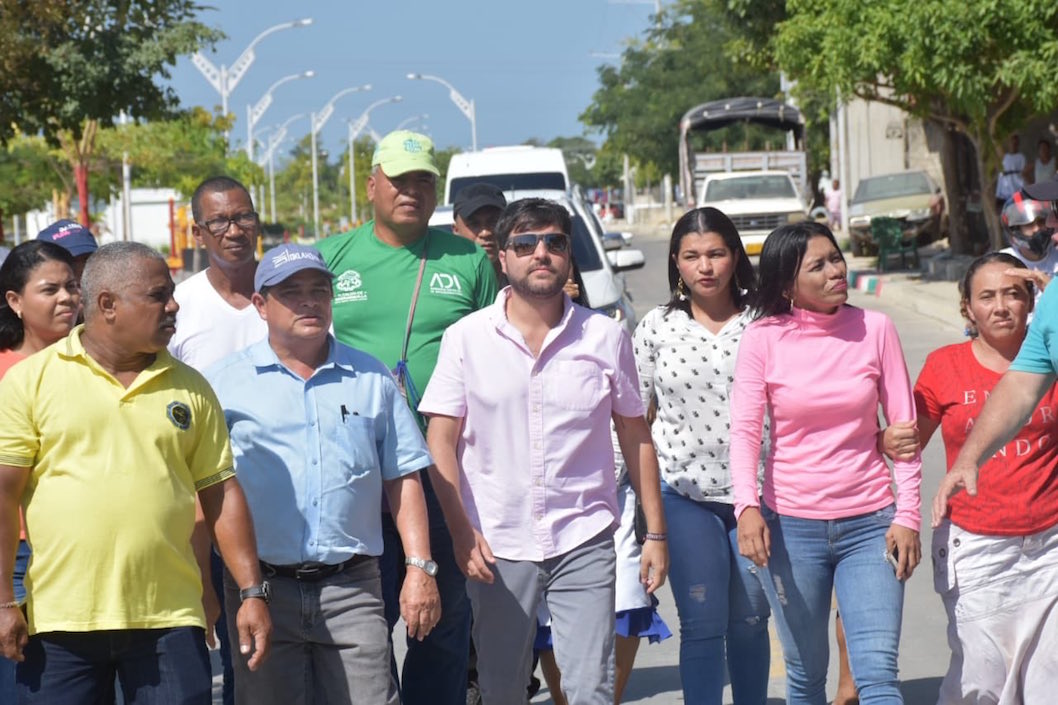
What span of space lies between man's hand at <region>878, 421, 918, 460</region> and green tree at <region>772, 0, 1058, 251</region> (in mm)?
16440

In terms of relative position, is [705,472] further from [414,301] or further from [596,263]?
[596,263]

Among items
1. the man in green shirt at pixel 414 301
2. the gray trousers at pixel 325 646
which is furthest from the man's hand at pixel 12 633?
the man in green shirt at pixel 414 301

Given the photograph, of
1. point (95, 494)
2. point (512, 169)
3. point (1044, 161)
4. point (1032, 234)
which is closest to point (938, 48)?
point (1044, 161)

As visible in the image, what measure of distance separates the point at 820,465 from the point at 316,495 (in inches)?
63.3

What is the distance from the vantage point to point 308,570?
4.55 meters

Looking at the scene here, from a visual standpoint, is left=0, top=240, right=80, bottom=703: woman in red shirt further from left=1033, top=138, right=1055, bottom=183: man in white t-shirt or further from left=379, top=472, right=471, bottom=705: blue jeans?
left=1033, top=138, right=1055, bottom=183: man in white t-shirt

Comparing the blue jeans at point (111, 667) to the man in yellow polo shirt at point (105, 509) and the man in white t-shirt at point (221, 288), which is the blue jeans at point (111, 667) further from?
the man in white t-shirt at point (221, 288)

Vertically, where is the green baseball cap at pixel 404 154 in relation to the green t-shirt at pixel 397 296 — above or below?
above

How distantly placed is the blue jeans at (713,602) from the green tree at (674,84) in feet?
166

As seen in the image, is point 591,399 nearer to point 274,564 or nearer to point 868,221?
point 274,564

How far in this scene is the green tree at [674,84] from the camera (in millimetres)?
60719

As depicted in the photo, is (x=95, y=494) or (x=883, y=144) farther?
(x=883, y=144)

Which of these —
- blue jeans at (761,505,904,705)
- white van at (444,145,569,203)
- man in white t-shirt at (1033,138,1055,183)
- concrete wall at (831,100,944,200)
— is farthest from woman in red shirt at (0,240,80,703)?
concrete wall at (831,100,944,200)

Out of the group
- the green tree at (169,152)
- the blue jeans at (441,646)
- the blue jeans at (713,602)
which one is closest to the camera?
the blue jeans at (713,602)
